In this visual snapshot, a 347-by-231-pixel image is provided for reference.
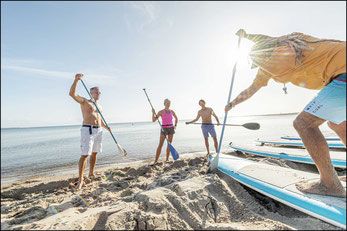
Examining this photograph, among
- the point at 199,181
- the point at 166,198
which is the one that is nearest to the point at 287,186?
the point at 199,181

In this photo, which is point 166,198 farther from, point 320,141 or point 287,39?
Answer: point 287,39

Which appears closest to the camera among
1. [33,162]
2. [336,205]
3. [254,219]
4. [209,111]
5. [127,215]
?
[336,205]

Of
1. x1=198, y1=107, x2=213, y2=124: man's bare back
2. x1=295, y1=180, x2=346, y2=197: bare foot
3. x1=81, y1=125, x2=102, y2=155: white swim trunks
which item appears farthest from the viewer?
x1=198, y1=107, x2=213, y2=124: man's bare back

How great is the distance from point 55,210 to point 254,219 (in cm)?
245

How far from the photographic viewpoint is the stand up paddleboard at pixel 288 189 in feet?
4.92

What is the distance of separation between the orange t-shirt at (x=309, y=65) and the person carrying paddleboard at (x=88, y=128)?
363 cm

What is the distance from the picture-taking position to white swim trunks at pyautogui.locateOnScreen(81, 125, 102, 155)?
3.62 m

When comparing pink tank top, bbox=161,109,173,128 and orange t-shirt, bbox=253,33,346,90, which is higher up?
orange t-shirt, bbox=253,33,346,90

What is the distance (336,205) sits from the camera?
5.05 feet

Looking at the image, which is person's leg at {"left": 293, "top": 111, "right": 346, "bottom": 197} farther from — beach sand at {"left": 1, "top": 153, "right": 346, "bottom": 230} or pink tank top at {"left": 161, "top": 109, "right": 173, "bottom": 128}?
pink tank top at {"left": 161, "top": 109, "right": 173, "bottom": 128}

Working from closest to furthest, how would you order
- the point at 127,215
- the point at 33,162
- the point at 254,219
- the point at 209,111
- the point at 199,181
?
the point at 127,215, the point at 254,219, the point at 199,181, the point at 209,111, the point at 33,162

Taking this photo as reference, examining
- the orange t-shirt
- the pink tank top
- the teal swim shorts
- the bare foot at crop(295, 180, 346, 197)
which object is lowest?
the bare foot at crop(295, 180, 346, 197)

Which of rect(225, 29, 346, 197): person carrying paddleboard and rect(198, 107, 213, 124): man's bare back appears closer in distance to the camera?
rect(225, 29, 346, 197): person carrying paddleboard

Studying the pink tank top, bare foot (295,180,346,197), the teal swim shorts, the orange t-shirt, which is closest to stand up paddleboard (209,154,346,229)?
bare foot (295,180,346,197)
